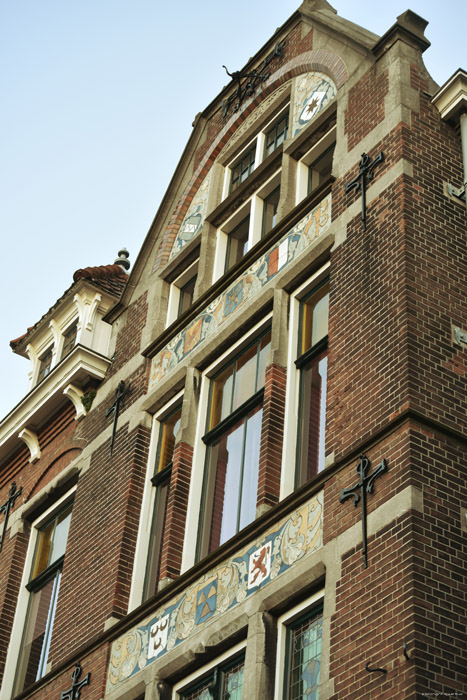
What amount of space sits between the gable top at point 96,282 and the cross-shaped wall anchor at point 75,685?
7446 millimetres

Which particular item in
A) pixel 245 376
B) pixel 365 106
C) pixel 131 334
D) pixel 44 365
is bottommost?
pixel 245 376

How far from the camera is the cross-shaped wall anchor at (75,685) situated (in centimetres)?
1507

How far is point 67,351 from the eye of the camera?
2105 centimetres

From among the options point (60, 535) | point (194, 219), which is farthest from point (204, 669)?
point (194, 219)

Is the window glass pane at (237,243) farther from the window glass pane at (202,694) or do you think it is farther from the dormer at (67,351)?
the window glass pane at (202,694)

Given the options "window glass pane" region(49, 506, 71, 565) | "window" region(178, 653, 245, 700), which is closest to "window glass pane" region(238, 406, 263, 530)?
"window" region(178, 653, 245, 700)

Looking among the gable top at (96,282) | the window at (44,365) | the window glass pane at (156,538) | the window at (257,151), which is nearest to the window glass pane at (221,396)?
the window glass pane at (156,538)

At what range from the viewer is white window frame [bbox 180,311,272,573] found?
14.7 m

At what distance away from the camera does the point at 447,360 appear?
40.0 feet

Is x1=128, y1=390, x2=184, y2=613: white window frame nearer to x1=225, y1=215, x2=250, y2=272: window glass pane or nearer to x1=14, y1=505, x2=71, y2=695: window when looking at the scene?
x1=14, y1=505, x2=71, y2=695: window

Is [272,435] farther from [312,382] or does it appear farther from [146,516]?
[146,516]

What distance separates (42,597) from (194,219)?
6.35m

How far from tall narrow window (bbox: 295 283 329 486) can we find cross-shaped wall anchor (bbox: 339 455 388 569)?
1.48 meters

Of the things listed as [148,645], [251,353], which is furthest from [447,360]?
[148,645]
